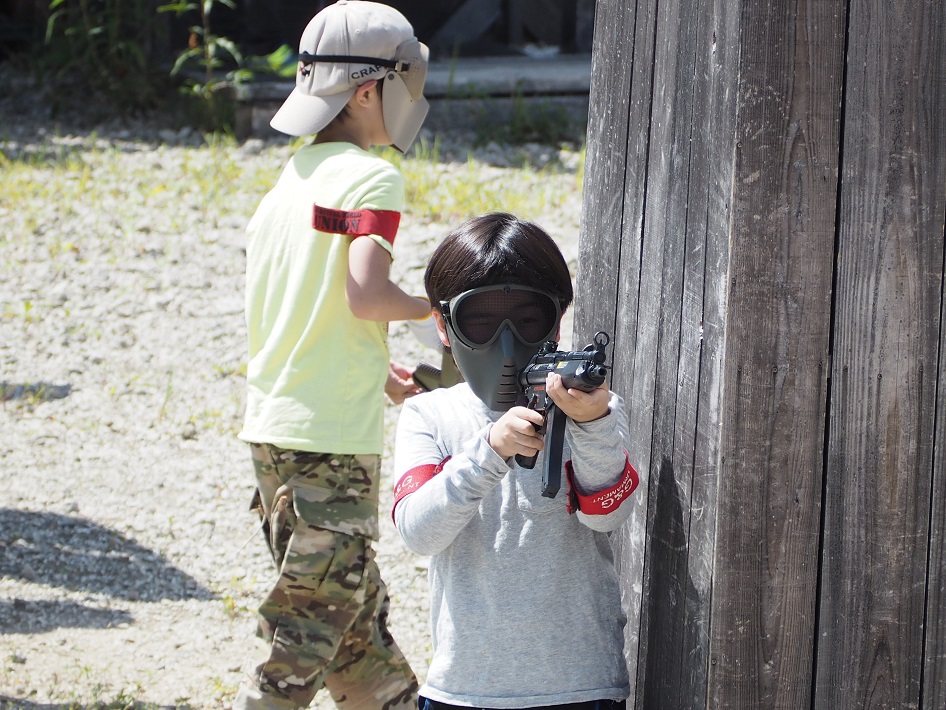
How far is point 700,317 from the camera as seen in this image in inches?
74.8

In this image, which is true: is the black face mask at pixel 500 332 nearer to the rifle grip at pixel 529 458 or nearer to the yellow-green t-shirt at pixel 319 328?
the rifle grip at pixel 529 458

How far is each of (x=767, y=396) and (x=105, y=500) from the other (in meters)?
3.65

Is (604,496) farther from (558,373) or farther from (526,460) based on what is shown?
(558,373)

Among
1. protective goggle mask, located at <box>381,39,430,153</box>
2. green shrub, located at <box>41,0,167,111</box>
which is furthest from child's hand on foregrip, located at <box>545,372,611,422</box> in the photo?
green shrub, located at <box>41,0,167,111</box>

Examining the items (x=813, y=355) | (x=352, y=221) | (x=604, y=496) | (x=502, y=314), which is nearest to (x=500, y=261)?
(x=502, y=314)

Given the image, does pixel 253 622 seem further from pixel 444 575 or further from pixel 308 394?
pixel 444 575

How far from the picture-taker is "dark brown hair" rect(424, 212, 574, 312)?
78.8 inches

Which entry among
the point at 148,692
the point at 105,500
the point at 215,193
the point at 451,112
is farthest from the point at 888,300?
the point at 451,112

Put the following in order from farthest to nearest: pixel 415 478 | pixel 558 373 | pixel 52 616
Answer: pixel 52 616, pixel 415 478, pixel 558 373

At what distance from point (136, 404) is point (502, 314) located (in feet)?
13.1

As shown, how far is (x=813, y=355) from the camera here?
1.81 m

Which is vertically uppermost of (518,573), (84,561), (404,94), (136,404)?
(404,94)

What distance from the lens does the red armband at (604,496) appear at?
1.92 m

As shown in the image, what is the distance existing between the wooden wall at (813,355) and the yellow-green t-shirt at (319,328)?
105 centimetres
